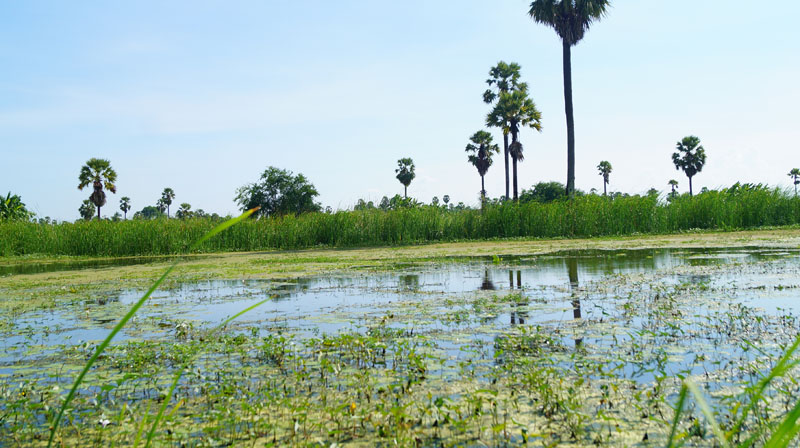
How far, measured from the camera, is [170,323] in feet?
19.7

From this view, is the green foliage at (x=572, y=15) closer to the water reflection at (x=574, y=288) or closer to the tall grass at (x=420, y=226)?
the tall grass at (x=420, y=226)

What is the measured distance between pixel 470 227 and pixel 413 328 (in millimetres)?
17430

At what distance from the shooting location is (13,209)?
31250 millimetres

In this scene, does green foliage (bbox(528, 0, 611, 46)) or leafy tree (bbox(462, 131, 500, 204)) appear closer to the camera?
green foliage (bbox(528, 0, 611, 46))

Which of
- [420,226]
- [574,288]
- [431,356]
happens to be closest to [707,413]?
[431,356]

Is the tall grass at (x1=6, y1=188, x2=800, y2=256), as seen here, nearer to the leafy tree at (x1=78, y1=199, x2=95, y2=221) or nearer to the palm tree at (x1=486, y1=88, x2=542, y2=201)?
the palm tree at (x1=486, y1=88, x2=542, y2=201)

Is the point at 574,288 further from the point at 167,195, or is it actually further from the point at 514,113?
the point at 167,195

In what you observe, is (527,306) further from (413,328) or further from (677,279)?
(677,279)

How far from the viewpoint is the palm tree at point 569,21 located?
23.6 m

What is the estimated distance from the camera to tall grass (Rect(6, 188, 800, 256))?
822 inches

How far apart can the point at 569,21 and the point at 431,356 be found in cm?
2369

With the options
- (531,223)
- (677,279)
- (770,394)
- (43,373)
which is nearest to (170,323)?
(43,373)

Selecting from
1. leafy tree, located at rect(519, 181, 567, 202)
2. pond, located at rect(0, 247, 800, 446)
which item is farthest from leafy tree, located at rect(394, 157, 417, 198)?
pond, located at rect(0, 247, 800, 446)

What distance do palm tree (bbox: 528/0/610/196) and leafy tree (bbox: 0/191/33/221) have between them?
27794mm
